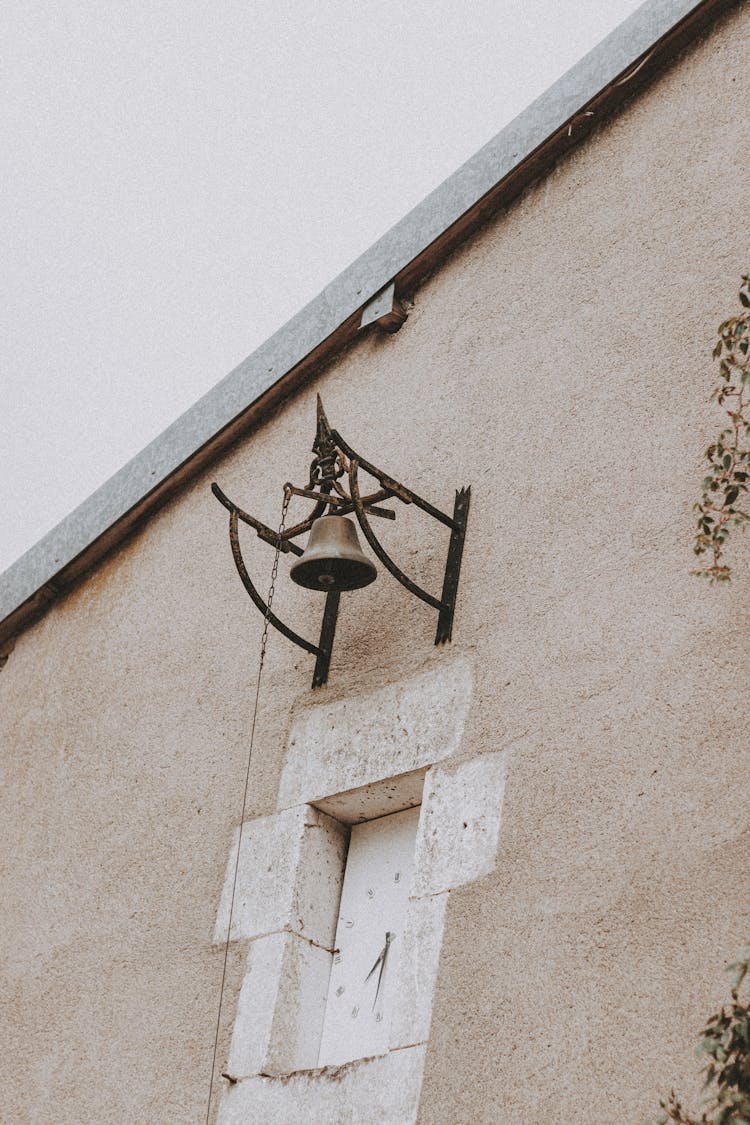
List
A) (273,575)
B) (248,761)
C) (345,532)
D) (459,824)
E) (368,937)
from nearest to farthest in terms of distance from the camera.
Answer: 1. (459,824)
2. (368,937)
3. (345,532)
4. (248,761)
5. (273,575)

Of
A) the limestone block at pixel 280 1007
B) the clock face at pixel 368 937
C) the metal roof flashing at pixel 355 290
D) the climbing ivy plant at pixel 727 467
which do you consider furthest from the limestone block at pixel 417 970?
the metal roof flashing at pixel 355 290

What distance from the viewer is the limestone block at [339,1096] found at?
327cm

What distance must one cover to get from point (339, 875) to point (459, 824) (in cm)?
58

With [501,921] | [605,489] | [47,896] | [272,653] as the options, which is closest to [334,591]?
[272,653]

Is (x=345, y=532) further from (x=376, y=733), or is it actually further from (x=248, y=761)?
(x=248, y=761)

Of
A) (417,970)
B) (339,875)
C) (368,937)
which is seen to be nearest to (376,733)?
(339,875)

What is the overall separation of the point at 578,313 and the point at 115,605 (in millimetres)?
2082

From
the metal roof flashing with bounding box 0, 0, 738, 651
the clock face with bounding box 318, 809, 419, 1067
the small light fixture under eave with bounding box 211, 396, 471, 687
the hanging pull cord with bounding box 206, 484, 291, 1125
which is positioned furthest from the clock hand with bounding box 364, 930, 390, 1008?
the metal roof flashing with bounding box 0, 0, 738, 651

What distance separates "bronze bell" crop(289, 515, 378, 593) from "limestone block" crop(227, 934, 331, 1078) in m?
0.95

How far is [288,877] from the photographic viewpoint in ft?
12.8

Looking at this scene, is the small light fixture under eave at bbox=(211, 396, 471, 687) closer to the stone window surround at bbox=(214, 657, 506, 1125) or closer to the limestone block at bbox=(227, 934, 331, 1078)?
the stone window surround at bbox=(214, 657, 506, 1125)

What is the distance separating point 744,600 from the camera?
10.7 feet

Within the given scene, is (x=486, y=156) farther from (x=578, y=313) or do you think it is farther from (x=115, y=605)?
(x=115, y=605)

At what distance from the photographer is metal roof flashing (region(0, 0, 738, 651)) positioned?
424 centimetres
